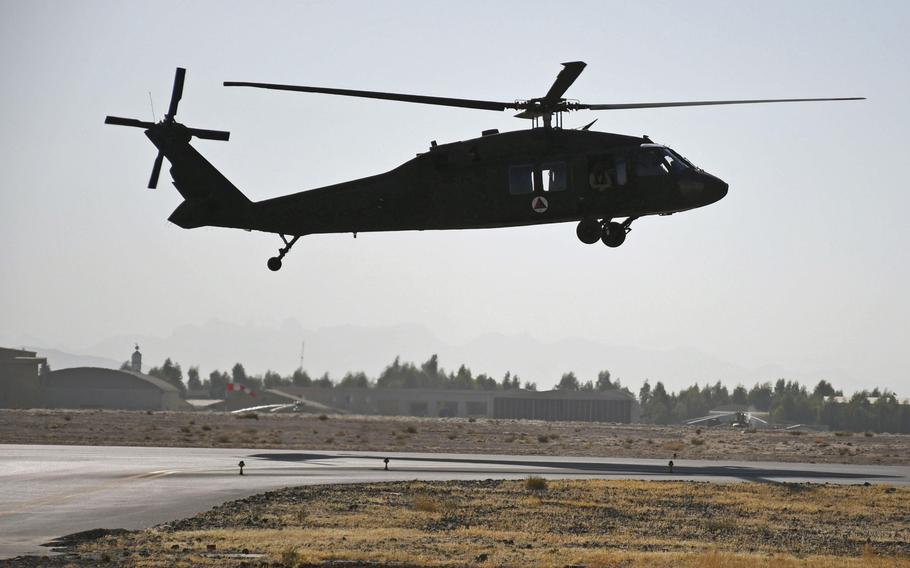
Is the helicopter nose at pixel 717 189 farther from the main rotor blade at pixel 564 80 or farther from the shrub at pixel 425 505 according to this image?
the shrub at pixel 425 505

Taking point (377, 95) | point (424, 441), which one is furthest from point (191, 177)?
point (424, 441)

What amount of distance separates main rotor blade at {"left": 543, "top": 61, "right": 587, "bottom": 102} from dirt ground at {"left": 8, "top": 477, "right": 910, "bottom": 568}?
11.7 metres

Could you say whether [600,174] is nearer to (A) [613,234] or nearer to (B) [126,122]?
(A) [613,234]

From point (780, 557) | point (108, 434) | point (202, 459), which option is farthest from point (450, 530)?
point (108, 434)

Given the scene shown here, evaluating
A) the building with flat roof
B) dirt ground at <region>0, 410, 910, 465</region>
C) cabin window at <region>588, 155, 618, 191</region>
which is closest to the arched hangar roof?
the building with flat roof

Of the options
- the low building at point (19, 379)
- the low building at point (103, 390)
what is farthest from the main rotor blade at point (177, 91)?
the low building at point (103, 390)

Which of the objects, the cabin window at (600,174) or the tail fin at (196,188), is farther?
the tail fin at (196,188)

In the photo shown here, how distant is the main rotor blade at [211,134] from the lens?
1416 inches

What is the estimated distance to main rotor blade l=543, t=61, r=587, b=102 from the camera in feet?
90.0

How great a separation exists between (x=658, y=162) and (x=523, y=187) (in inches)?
148

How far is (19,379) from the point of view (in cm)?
14162

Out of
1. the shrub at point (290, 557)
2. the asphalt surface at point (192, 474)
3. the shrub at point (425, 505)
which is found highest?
the asphalt surface at point (192, 474)

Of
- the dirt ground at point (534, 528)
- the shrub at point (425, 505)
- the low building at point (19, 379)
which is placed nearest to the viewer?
the dirt ground at point (534, 528)

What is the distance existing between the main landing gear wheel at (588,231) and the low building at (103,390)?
5203 inches
